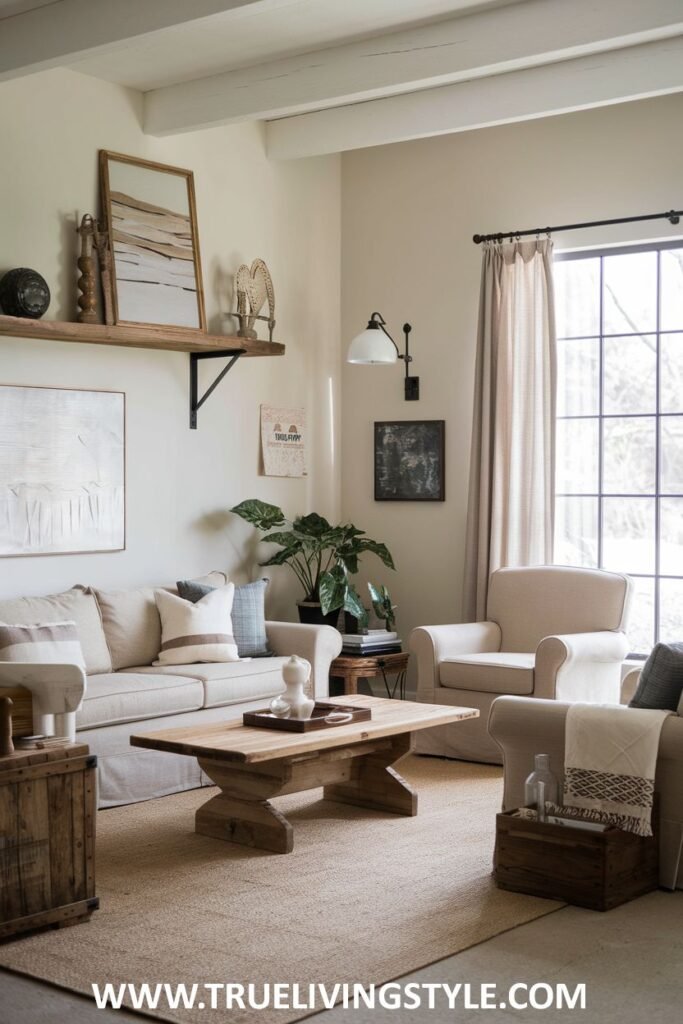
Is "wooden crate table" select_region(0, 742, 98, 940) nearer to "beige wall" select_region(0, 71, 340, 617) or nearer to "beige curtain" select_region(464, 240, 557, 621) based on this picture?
"beige wall" select_region(0, 71, 340, 617)

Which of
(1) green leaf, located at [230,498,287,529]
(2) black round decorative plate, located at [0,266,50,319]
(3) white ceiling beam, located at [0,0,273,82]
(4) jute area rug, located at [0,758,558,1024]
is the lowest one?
(4) jute area rug, located at [0,758,558,1024]

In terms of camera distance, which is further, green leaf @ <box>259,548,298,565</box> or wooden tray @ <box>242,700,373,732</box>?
green leaf @ <box>259,548,298,565</box>

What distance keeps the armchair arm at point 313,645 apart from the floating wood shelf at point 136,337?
1.43 m

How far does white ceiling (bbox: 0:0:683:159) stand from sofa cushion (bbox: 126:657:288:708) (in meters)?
2.59

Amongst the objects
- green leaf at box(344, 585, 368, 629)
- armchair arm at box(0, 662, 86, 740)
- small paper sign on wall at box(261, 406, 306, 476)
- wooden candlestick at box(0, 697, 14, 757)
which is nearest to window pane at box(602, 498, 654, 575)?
green leaf at box(344, 585, 368, 629)

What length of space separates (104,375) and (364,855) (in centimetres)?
279

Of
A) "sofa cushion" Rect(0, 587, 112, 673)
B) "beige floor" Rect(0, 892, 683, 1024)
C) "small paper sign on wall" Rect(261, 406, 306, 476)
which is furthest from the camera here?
"small paper sign on wall" Rect(261, 406, 306, 476)

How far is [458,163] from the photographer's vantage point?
6.88 meters

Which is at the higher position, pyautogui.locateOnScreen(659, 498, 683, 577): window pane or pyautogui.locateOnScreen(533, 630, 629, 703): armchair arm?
pyautogui.locateOnScreen(659, 498, 683, 577): window pane

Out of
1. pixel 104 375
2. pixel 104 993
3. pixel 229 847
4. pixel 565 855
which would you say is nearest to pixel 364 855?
pixel 229 847

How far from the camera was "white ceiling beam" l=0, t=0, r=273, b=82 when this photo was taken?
439 cm

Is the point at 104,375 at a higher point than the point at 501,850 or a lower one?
higher

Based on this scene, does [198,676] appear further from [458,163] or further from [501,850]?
[458,163]

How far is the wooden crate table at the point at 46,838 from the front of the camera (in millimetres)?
3322
